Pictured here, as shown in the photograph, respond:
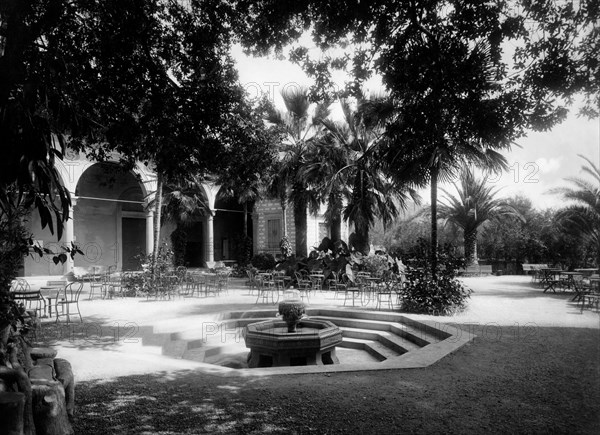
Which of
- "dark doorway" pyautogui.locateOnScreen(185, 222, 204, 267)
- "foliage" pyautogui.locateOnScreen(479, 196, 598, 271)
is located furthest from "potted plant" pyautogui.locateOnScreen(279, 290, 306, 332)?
"dark doorway" pyautogui.locateOnScreen(185, 222, 204, 267)

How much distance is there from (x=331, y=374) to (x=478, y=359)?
2.22 m

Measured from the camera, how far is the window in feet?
86.3

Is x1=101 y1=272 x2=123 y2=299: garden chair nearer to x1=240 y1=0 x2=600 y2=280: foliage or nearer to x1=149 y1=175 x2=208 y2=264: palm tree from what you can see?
x1=149 y1=175 x2=208 y2=264: palm tree

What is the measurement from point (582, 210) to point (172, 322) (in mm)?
14261

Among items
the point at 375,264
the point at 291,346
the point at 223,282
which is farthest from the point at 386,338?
the point at 223,282

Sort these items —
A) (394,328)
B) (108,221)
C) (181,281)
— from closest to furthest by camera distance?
(394,328), (181,281), (108,221)

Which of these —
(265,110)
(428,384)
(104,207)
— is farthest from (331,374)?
(104,207)

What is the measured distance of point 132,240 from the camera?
951 inches

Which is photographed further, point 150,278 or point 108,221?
point 108,221

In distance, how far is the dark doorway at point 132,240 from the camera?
938 inches

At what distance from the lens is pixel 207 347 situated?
8.87 metres

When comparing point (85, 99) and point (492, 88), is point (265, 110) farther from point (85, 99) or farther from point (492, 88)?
point (492, 88)

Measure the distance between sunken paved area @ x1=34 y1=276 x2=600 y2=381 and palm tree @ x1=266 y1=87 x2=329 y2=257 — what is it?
4.17 meters

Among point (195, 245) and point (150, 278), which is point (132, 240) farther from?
point (150, 278)
